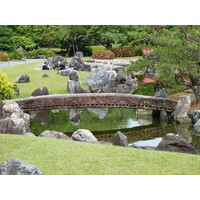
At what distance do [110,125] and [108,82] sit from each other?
675cm

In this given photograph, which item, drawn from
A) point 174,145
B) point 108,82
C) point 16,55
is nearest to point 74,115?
point 108,82

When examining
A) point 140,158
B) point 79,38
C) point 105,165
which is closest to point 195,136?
point 140,158

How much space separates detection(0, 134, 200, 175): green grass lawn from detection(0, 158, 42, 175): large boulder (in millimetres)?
552

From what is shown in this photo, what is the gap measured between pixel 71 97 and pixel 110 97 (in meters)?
1.60

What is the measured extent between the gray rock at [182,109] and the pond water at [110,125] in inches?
13.8

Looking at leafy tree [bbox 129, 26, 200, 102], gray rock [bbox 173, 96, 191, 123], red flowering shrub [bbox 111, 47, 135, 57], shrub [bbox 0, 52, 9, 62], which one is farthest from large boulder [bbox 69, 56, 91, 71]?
gray rock [bbox 173, 96, 191, 123]

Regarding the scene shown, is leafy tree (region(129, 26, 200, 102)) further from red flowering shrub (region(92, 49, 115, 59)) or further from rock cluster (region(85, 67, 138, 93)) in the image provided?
red flowering shrub (region(92, 49, 115, 59))

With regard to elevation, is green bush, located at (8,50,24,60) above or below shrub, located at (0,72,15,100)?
above

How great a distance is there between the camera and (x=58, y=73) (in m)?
25.5

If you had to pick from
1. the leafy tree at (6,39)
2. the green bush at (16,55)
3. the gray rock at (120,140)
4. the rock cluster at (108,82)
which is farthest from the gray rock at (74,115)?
the leafy tree at (6,39)

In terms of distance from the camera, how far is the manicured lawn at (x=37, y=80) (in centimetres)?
1956

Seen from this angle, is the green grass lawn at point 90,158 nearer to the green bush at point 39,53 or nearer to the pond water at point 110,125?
the pond water at point 110,125

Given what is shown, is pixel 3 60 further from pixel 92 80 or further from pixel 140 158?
pixel 140 158

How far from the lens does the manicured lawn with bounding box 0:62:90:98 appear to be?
1956cm
